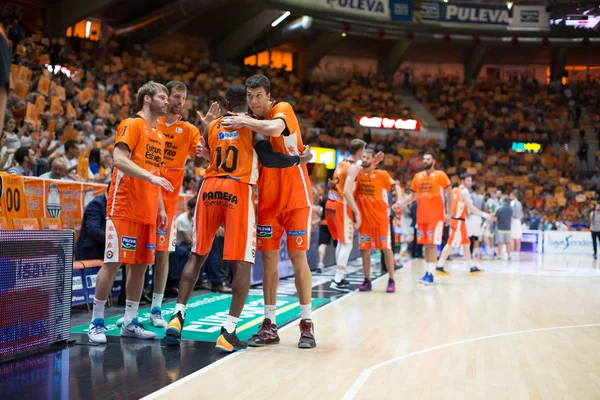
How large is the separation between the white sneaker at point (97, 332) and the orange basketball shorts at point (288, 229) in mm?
1474

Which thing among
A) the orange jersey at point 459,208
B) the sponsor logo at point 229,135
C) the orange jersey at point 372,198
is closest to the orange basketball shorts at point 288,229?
the sponsor logo at point 229,135

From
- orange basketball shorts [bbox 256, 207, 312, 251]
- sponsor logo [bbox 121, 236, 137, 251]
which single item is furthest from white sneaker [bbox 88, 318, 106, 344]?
orange basketball shorts [bbox 256, 207, 312, 251]

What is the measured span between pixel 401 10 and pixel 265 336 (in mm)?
25933

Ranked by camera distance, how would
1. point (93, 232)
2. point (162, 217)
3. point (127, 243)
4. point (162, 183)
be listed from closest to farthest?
point (162, 183)
point (127, 243)
point (162, 217)
point (93, 232)

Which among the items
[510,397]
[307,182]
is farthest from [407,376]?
[307,182]

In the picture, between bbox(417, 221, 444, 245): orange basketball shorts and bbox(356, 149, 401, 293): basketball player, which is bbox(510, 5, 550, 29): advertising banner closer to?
bbox(417, 221, 444, 245): orange basketball shorts

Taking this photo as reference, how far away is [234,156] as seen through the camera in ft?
16.7

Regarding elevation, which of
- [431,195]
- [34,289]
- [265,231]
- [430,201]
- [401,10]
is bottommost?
[34,289]

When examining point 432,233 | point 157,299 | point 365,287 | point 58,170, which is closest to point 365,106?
point 432,233

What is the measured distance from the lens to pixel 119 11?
25.3 m

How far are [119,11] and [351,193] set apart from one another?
19.6m

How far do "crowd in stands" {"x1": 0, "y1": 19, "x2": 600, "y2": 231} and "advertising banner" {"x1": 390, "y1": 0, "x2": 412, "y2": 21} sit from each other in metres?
5.04

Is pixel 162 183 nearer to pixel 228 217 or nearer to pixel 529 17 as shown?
pixel 228 217

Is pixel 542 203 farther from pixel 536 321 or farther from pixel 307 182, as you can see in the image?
pixel 307 182
